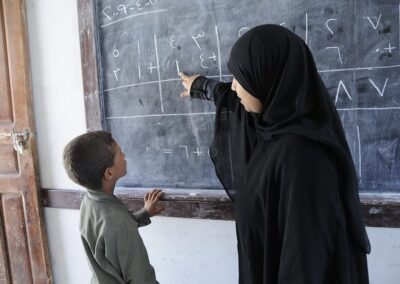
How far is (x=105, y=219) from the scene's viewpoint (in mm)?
1188

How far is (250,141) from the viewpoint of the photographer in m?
1.18

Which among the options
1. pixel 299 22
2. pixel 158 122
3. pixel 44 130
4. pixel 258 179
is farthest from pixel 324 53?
pixel 44 130

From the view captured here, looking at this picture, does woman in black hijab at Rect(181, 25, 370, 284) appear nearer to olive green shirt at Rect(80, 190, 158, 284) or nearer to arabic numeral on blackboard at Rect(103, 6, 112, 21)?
olive green shirt at Rect(80, 190, 158, 284)

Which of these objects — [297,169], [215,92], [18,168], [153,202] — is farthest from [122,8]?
[297,169]

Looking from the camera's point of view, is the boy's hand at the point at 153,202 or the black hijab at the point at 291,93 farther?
the boy's hand at the point at 153,202

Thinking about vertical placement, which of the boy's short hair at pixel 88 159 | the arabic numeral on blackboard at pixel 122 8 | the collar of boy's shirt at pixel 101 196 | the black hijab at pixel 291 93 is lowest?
the collar of boy's shirt at pixel 101 196

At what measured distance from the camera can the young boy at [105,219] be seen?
1.18m

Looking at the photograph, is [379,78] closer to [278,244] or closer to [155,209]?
[278,244]

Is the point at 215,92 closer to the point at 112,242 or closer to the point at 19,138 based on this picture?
the point at 112,242

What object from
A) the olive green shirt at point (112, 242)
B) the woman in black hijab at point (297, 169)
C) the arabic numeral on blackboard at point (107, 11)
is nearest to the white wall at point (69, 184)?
the arabic numeral on blackboard at point (107, 11)

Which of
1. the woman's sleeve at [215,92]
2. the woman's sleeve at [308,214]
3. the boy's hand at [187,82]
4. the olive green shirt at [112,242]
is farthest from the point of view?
the boy's hand at [187,82]

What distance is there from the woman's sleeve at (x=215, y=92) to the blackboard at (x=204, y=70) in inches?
3.4

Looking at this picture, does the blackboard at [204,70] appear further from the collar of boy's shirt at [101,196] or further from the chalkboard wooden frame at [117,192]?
the collar of boy's shirt at [101,196]

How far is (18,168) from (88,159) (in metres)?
0.96
